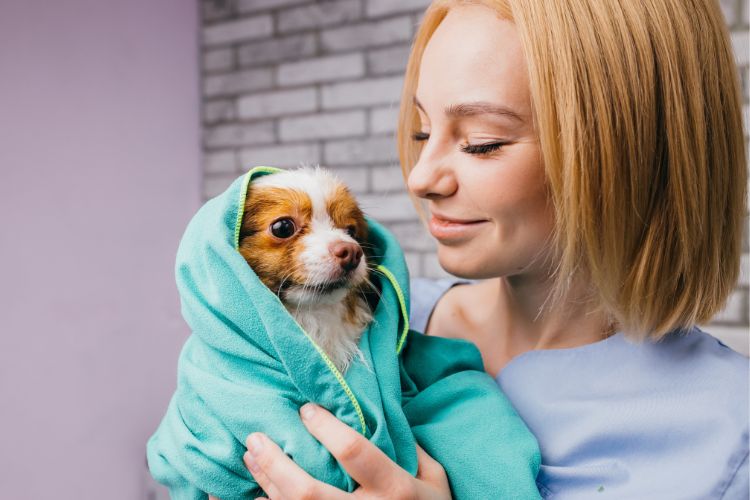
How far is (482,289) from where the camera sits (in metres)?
1.29

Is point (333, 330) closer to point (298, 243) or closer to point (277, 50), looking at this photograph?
point (298, 243)

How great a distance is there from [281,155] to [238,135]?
0.22 m

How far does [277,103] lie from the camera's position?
97.9 inches

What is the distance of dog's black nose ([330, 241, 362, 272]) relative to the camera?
2.89 feet

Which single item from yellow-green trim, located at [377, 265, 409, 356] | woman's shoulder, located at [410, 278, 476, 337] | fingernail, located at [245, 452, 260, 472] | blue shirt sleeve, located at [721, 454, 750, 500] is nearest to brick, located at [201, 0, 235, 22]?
woman's shoulder, located at [410, 278, 476, 337]

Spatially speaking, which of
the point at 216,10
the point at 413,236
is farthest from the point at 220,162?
the point at 413,236

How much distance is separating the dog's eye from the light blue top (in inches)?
16.5

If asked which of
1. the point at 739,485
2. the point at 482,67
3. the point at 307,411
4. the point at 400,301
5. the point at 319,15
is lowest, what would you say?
the point at 739,485

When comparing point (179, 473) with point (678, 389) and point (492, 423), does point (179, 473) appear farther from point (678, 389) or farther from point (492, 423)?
point (678, 389)

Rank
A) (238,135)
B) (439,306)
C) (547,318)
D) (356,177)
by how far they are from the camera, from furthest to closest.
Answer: (238,135) → (356,177) → (439,306) → (547,318)

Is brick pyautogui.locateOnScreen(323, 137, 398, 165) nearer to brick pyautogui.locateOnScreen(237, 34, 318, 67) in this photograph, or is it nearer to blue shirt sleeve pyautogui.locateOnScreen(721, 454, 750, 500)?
brick pyautogui.locateOnScreen(237, 34, 318, 67)

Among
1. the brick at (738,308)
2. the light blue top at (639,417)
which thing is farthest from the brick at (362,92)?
the light blue top at (639,417)

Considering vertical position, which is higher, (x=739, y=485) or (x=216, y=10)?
(x=216, y=10)

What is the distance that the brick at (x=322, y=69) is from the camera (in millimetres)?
2320
